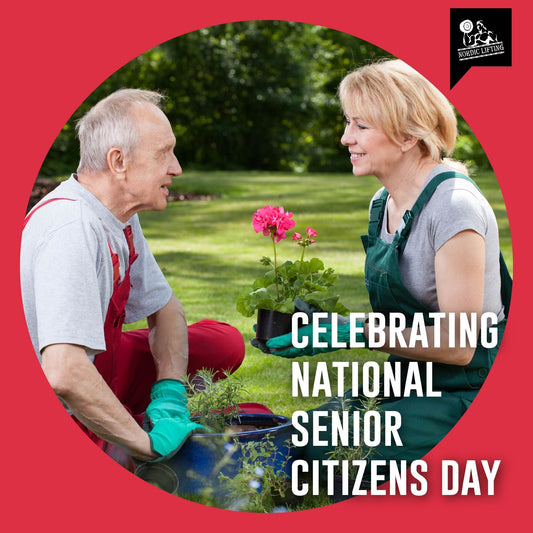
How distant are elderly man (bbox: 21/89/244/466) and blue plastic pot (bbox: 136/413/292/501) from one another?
72 mm

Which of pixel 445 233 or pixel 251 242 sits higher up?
pixel 445 233

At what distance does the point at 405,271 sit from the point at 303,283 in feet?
1.39

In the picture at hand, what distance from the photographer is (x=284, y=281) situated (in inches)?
134

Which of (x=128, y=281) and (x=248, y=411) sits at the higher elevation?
(x=128, y=281)

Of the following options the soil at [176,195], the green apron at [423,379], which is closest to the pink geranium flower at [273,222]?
the green apron at [423,379]

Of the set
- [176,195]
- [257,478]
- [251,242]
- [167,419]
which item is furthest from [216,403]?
[176,195]

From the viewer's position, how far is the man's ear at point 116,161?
314 centimetres

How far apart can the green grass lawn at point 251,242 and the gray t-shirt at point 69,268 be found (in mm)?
1502

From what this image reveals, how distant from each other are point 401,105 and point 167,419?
1.53 m

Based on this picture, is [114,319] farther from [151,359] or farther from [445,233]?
[445,233]

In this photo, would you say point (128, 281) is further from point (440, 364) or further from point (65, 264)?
point (440, 364)

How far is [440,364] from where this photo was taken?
3.27 m

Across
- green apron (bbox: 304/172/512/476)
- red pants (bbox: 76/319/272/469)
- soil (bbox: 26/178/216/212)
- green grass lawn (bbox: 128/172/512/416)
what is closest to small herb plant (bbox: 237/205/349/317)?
green apron (bbox: 304/172/512/476)

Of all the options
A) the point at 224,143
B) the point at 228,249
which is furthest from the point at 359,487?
the point at 224,143
